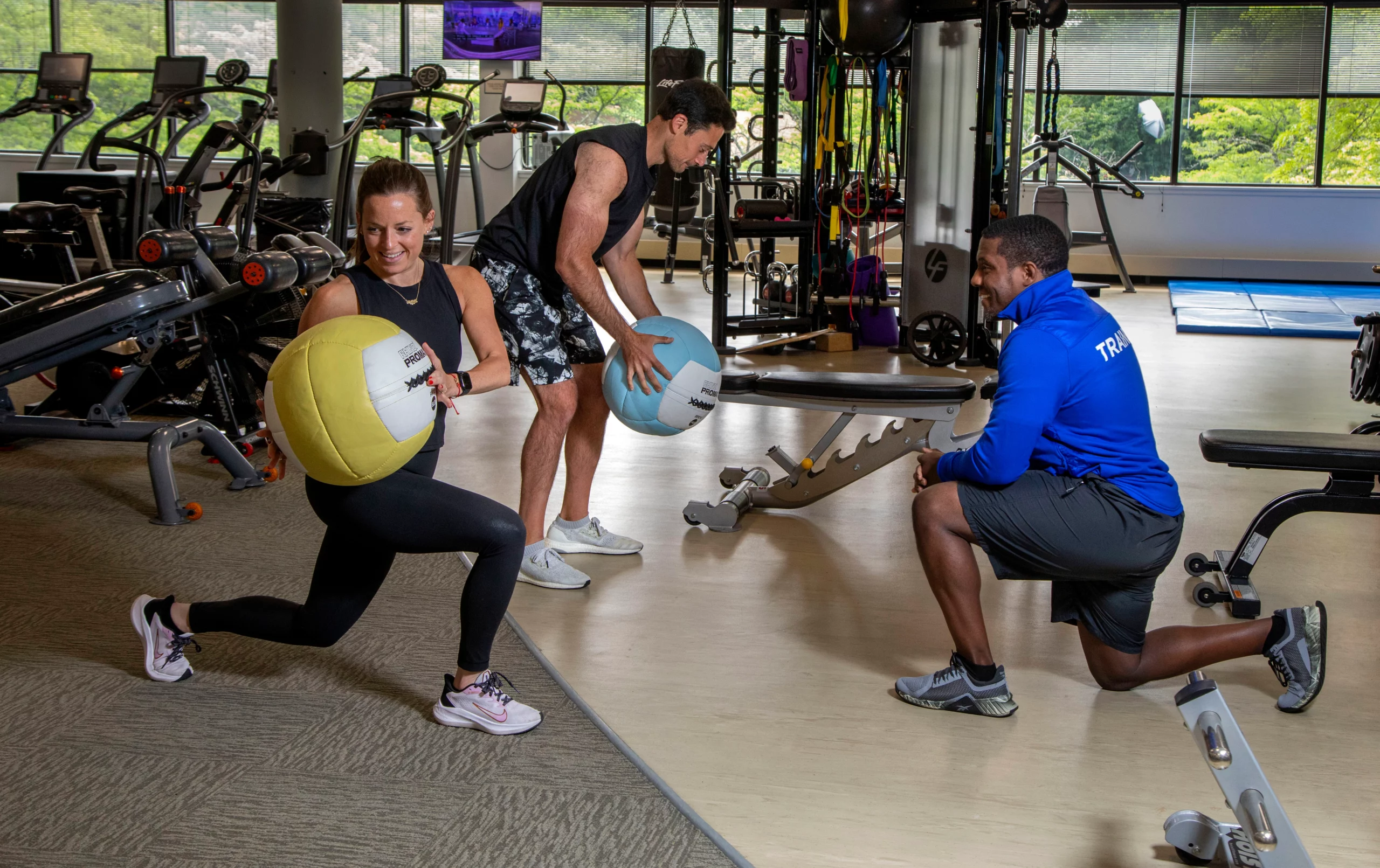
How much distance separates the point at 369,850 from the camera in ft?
6.50

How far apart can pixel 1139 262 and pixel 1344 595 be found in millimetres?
9042

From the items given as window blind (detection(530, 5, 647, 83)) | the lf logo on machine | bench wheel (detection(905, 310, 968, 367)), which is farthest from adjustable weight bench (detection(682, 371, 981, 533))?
window blind (detection(530, 5, 647, 83))

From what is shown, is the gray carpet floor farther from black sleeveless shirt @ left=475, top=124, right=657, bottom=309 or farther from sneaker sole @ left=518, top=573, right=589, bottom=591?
black sleeveless shirt @ left=475, top=124, right=657, bottom=309

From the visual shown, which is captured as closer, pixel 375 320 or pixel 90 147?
pixel 375 320

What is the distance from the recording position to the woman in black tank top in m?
2.19

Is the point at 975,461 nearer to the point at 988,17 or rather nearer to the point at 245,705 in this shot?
the point at 245,705

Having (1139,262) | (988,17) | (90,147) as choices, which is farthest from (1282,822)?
(1139,262)

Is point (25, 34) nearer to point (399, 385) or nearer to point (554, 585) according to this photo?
point (554, 585)

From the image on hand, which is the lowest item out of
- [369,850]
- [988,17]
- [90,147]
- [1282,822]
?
[369,850]

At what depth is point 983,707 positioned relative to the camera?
2494mm

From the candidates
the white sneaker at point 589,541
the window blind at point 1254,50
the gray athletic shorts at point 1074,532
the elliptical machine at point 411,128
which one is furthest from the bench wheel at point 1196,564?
the window blind at point 1254,50

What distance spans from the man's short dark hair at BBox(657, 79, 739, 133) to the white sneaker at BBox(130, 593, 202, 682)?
1669 millimetres

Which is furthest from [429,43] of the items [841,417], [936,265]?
[841,417]

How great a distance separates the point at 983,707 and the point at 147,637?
5.86 feet
